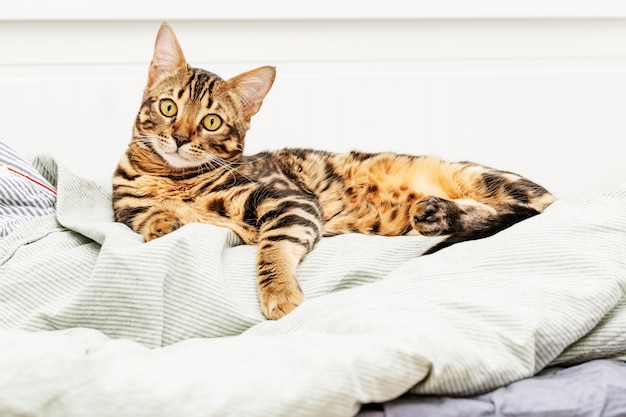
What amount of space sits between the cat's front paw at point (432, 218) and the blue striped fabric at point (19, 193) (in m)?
0.75

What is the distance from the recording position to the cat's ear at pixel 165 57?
155 centimetres

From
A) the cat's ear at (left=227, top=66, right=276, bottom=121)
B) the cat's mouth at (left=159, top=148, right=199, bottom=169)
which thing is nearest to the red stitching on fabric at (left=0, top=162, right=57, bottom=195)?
the cat's mouth at (left=159, top=148, right=199, bottom=169)

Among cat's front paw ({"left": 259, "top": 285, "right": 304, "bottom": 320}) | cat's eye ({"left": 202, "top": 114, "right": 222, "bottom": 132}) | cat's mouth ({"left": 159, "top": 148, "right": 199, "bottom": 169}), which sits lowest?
cat's front paw ({"left": 259, "top": 285, "right": 304, "bottom": 320})

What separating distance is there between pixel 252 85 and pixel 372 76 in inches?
22.3

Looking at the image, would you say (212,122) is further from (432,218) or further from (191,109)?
(432,218)

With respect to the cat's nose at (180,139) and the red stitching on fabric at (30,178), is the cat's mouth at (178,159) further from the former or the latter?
the red stitching on fabric at (30,178)

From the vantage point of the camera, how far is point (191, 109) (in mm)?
1519

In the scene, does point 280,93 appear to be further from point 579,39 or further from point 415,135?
point 579,39

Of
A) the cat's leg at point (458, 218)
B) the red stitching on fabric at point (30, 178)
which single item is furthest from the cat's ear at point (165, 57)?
the cat's leg at point (458, 218)

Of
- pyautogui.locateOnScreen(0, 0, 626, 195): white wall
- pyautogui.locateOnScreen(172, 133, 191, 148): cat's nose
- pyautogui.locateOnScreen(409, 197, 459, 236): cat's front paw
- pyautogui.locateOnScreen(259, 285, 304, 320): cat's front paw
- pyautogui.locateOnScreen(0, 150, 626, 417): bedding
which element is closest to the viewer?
pyautogui.locateOnScreen(0, 150, 626, 417): bedding

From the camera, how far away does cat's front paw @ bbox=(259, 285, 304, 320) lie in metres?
1.05

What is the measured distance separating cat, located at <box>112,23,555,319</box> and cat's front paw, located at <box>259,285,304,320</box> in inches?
7.7

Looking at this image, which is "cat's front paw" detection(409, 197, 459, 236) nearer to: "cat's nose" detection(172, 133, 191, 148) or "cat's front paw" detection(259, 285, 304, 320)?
"cat's front paw" detection(259, 285, 304, 320)

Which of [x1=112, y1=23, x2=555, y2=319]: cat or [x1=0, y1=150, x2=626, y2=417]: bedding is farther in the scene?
[x1=112, y1=23, x2=555, y2=319]: cat
